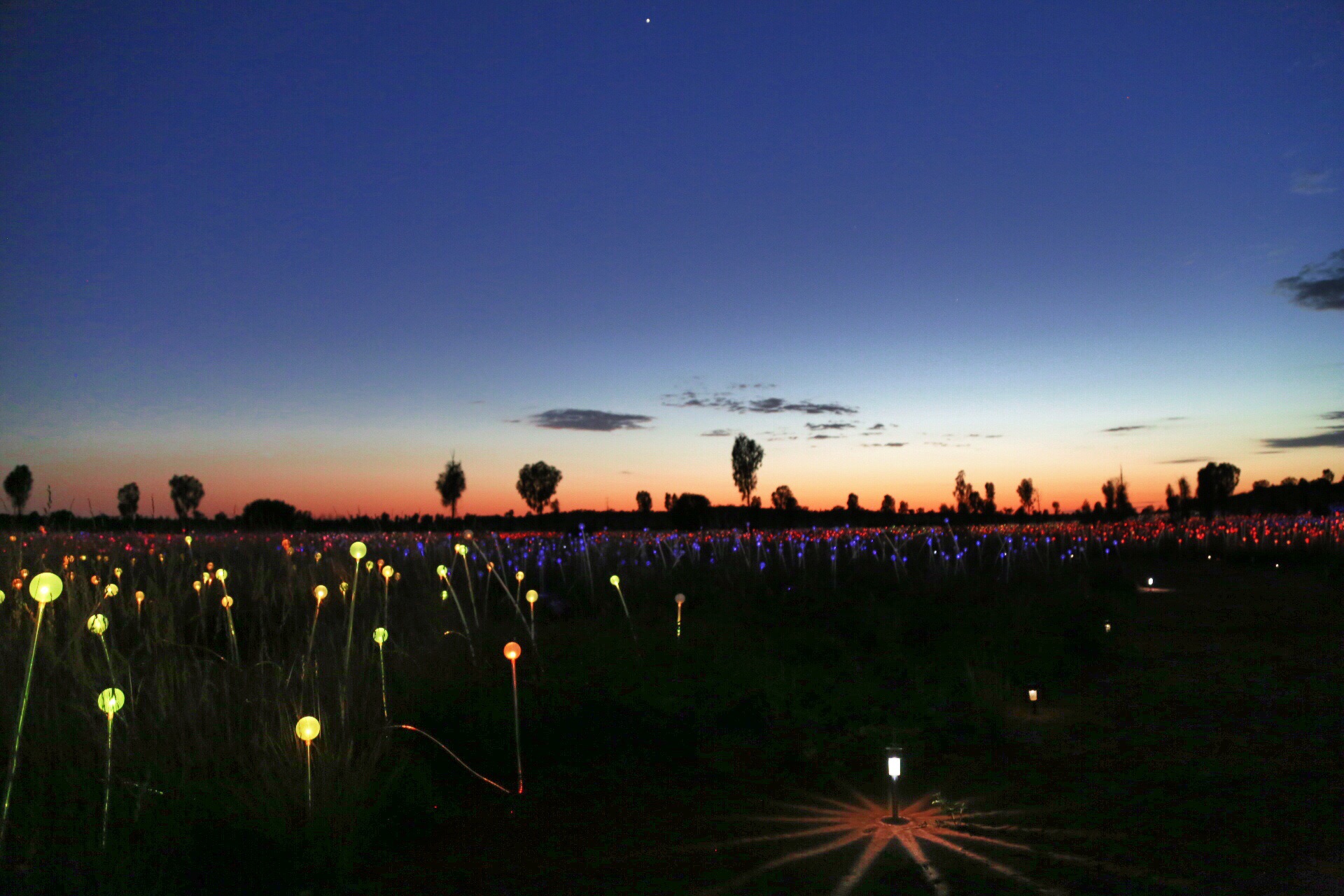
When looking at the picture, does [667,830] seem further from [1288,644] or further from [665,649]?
[1288,644]

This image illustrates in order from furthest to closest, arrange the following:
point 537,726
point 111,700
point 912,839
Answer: point 537,726 → point 912,839 → point 111,700

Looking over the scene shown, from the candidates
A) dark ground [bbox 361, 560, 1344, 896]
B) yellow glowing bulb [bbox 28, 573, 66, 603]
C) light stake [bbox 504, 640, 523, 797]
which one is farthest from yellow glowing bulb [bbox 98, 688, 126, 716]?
light stake [bbox 504, 640, 523, 797]

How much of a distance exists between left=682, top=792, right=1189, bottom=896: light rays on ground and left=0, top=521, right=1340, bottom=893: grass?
181 millimetres

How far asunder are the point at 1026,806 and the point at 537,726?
3126 mm

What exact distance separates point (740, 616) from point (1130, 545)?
23.1 meters

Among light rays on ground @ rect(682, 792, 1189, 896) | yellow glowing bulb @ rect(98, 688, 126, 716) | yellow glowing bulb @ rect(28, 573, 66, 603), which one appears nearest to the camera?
A: yellow glowing bulb @ rect(28, 573, 66, 603)

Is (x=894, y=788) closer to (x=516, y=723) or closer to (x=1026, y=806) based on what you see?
→ (x=1026, y=806)

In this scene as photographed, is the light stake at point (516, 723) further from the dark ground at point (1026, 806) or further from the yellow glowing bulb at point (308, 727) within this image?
the yellow glowing bulb at point (308, 727)

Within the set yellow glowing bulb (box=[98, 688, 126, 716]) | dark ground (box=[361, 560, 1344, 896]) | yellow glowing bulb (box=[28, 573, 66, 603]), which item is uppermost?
yellow glowing bulb (box=[28, 573, 66, 603])

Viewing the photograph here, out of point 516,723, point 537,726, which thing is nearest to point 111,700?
point 516,723

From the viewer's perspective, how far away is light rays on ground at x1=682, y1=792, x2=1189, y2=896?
3.88 metres

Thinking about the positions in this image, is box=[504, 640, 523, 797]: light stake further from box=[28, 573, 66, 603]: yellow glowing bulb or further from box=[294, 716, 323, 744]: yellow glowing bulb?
box=[28, 573, 66, 603]: yellow glowing bulb

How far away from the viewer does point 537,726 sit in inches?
232

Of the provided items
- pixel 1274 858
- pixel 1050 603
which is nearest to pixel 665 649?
pixel 1274 858
